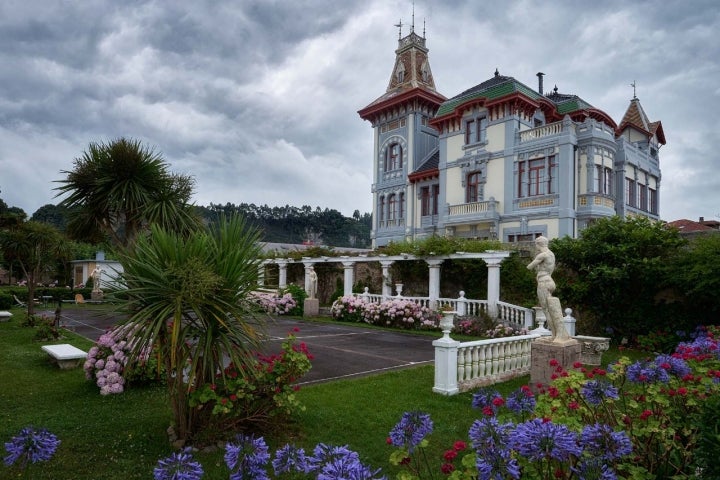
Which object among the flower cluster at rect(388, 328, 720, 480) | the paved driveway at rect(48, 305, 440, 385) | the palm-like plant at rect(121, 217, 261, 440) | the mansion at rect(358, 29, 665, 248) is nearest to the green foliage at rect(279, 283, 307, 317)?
the paved driveway at rect(48, 305, 440, 385)

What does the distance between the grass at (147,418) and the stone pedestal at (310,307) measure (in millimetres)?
12458

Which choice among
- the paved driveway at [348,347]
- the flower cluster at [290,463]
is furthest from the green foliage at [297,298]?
the flower cluster at [290,463]

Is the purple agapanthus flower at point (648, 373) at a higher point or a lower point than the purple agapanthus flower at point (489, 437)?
higher

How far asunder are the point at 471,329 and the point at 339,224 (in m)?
55.8

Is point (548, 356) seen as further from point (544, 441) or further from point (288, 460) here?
point (288, 460)

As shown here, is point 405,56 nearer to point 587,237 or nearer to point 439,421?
point 587,237

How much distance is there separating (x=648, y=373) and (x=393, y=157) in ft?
85.9

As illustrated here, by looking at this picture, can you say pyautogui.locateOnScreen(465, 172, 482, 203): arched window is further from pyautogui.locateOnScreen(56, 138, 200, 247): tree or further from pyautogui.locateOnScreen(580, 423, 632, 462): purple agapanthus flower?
pyautogui.locateOnScreen(580, 423, 632, 462): purple agapanthus flower

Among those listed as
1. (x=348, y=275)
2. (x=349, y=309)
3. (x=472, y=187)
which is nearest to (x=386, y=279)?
(x=349, y=309)

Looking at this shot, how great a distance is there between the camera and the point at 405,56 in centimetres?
3011

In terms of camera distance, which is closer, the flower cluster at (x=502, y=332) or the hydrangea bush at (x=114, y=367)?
the hydrangea bush at (x=114, y=367)

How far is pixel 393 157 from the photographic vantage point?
29.0 meters

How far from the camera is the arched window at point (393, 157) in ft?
93.8

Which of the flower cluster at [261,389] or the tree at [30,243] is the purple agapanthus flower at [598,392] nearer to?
the flower cluster at [261,389]
